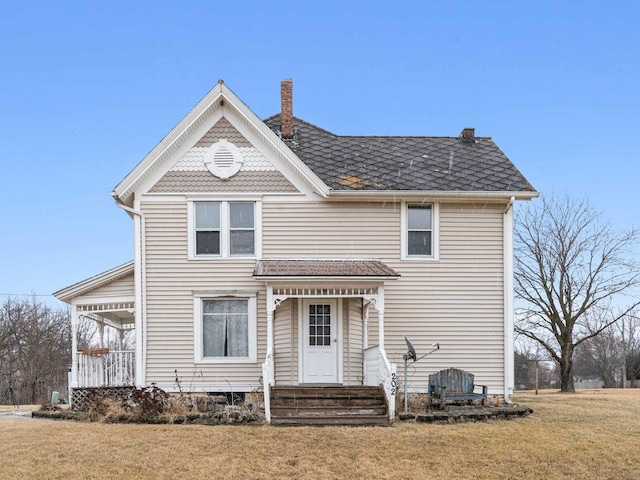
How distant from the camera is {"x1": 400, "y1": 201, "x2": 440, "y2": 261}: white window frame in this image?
18031 mm

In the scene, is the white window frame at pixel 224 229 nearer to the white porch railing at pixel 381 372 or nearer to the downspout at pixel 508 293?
the white porch railing at pixel 381 372

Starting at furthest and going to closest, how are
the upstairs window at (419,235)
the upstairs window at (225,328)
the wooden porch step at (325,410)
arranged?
1. the upstairs window at (419,235)
2. the upstairs window at (225,328)
3. the wooden porch step at (325,410)

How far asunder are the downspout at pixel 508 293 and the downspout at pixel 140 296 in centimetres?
→ 894

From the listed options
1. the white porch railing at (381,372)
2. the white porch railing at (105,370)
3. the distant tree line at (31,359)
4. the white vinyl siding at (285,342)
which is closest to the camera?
the white porch railing at (381,372)

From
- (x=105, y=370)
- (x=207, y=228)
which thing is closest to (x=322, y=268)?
(x=207, y=228)

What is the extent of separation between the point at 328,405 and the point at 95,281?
22.5 ft

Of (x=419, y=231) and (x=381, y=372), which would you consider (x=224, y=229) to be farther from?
(x=381, y=372)

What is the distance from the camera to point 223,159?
58.4ft

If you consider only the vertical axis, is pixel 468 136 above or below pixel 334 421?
above

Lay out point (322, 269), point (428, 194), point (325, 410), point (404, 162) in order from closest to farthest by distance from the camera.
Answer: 1. point (325, 410)
2. point (322, 269)
3. point (428, 194)
4. point (404, 162)

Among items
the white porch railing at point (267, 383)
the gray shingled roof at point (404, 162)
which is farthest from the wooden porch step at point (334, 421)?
the gray shingled roof at point (404, 162)

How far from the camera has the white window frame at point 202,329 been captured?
1748 centimetres

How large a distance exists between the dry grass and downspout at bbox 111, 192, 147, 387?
8.47ft

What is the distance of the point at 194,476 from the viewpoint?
11055mm
